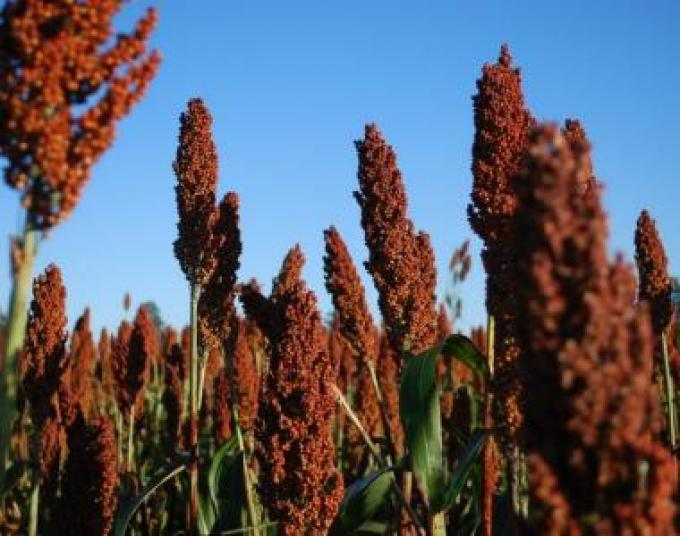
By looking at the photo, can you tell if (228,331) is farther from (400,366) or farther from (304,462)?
(304,462)

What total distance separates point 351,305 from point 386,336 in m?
0.36

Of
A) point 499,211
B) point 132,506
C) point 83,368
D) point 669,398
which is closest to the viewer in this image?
point 499,211

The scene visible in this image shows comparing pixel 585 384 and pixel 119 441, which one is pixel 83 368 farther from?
pixel 585 384

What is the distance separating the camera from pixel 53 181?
9.64ft

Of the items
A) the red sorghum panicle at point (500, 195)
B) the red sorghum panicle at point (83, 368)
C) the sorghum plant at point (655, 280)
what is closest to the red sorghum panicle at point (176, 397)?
the red sorghum panicle at point (83, 368)

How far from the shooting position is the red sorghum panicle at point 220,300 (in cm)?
608

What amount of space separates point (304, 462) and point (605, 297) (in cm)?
261

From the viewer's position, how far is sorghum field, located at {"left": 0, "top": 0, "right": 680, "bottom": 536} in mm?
2145

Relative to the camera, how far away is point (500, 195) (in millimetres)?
4617

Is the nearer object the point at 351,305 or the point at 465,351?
the point at 465,351

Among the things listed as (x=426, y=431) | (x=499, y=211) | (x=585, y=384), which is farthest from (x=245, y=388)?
(x=585, y=384)

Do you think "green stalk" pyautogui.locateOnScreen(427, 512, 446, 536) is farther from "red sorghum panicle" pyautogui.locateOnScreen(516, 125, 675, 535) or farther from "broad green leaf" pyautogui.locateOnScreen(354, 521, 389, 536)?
"red sorghum panicle" pyautogui.locateOnScreen(516, 125, 675, 535)

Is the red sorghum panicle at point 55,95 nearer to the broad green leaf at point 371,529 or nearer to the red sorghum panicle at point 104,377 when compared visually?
the broad green leaf at point 371,529

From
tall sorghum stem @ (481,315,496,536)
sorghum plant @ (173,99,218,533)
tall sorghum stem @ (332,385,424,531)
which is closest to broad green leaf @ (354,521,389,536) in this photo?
tall sorghum stem @ (332,385,424,531)
